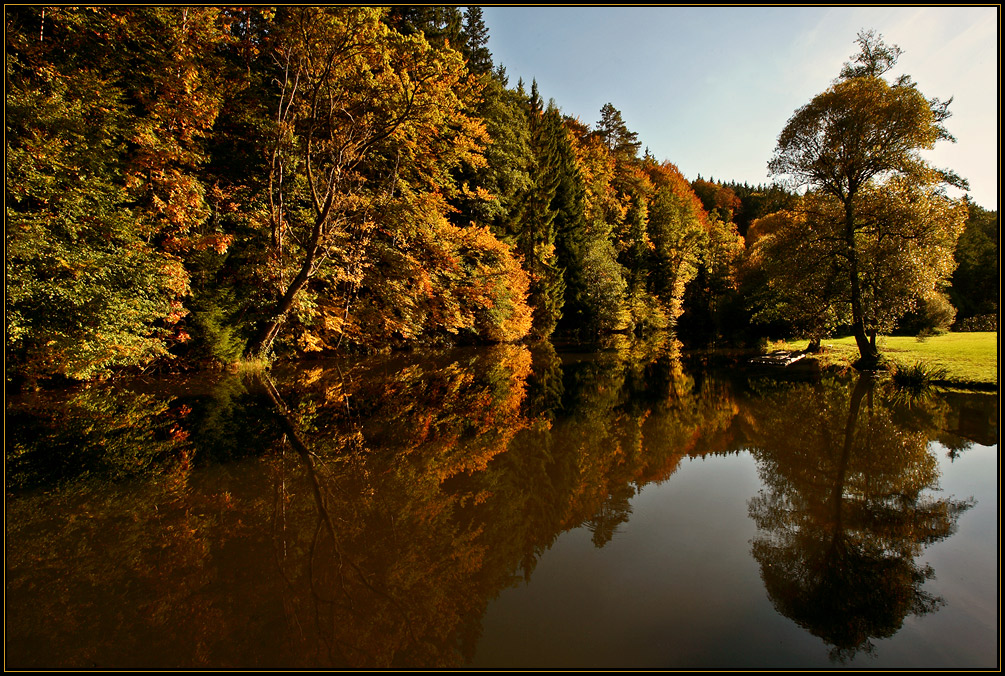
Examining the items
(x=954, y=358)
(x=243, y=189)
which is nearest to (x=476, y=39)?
(x=243, y=189)

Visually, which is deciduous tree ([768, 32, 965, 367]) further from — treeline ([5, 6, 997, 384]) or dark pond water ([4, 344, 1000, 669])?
dark pond water ([4, 344, 1000, 669])

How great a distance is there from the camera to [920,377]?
31.4 feet

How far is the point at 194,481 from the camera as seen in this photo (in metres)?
4.58

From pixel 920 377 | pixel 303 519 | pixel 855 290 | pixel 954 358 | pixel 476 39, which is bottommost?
pixel 303 519

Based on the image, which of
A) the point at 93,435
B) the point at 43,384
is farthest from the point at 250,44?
the point at 93,435

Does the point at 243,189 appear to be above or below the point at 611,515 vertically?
above

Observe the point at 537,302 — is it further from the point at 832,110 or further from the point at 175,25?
the point at 175,25

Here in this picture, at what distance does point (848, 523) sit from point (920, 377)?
8969 millimetres

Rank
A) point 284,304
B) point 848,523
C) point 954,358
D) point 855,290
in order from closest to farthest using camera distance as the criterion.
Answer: point 848,523, point 954,358, point 855,290, point 284,304

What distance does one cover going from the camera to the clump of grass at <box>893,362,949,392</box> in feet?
31.0

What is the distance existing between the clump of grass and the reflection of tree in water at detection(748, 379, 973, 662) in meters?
4.09

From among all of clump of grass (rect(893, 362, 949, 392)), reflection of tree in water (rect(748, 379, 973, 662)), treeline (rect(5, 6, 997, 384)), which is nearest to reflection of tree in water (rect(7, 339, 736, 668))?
reflection of tree in water (rect(748, 379, 973, 662))

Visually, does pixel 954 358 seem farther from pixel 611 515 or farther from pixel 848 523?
pixel 611 515

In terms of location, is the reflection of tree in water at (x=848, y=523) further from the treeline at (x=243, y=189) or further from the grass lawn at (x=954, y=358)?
the treeline at (x=243, y=189)
